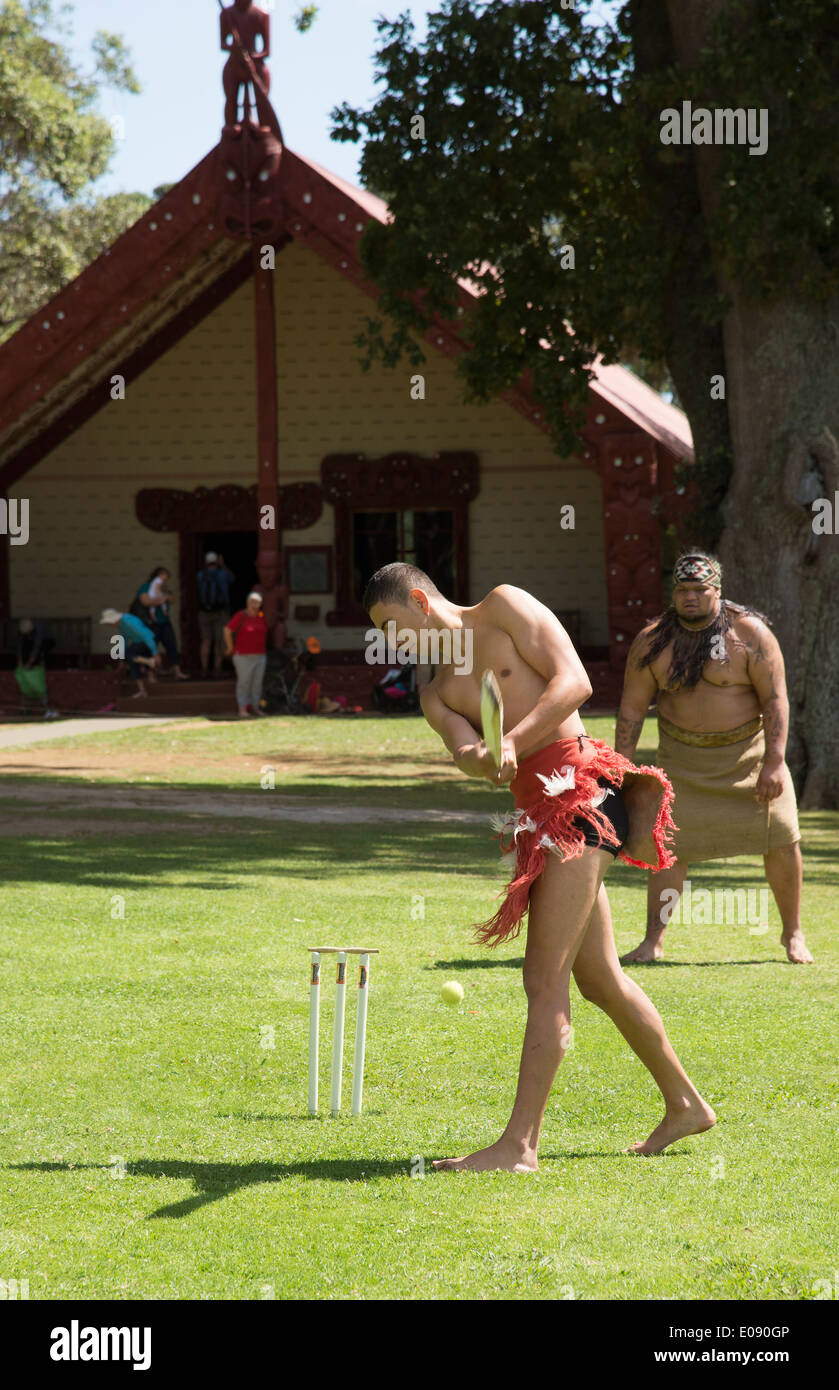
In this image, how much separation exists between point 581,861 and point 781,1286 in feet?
4.62

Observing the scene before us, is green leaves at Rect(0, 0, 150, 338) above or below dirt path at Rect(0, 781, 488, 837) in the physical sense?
above

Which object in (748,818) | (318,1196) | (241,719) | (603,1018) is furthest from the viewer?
(241,719)

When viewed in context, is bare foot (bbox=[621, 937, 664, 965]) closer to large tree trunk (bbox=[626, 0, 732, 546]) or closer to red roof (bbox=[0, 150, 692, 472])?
large tree trunk (bbox=[626, 0, 732, 546])

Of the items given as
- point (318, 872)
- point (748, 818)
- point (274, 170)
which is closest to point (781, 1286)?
point (748, 818)

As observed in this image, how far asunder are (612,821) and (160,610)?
73.5 feet

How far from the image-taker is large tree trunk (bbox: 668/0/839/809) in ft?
51.3

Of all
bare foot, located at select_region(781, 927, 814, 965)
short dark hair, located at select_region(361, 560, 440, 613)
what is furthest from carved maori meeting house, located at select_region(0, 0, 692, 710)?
short dark hair, located at select_region(361, 560, 440, 613)

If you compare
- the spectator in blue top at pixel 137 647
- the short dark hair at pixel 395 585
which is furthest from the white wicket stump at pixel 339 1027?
the spectator in blue top at pixel 137 647

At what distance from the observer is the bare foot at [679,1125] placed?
5.12 m

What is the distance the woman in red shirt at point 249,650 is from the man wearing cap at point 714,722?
15.9m

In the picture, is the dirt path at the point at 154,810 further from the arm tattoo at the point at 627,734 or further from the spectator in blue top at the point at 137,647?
the spectator in blue top at the point at 137,647

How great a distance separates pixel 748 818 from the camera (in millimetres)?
8102

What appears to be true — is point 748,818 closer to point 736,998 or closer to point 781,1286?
point 736,998

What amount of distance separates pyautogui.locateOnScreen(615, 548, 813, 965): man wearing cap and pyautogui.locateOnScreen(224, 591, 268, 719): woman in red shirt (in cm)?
1588
